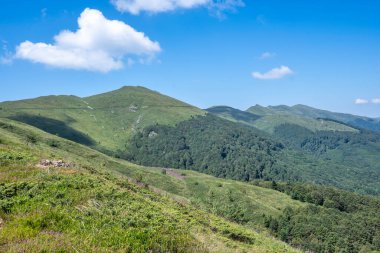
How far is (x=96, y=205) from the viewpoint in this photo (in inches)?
705

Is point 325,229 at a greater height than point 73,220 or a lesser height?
lesser

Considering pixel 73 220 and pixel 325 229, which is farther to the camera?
pixel 325 229

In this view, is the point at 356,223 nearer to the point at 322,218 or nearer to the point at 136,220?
the point at 322,218

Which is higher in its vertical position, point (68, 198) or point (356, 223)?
point (68, 198)

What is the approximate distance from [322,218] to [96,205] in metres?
186

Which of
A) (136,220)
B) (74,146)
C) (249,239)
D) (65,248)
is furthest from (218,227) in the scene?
(74,146)

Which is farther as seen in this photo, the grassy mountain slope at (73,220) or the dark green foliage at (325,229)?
the dark green foliage at (325,229)

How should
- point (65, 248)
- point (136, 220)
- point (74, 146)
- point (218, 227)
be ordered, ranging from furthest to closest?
point (74, 146) < point (218, 227) < point (136, 220) < point (65, 248)

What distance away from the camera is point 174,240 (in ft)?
43.5

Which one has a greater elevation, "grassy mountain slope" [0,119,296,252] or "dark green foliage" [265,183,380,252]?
"grassy mountain slope" [0,119,296,252]

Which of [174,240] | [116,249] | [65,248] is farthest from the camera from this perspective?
[174,240]

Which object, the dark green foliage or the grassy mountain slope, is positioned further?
the dark green foliage

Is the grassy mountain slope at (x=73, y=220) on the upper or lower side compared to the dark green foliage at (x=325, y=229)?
upper

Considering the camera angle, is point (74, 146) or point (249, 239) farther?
point (74, 146)
